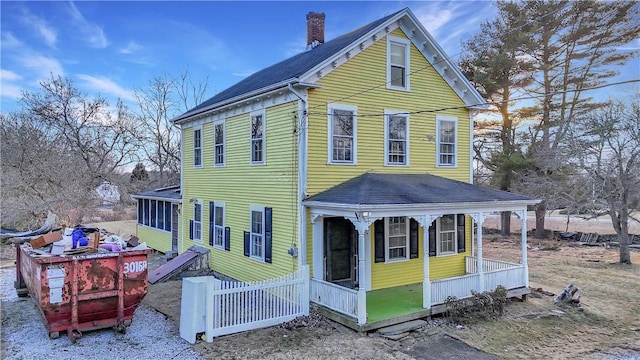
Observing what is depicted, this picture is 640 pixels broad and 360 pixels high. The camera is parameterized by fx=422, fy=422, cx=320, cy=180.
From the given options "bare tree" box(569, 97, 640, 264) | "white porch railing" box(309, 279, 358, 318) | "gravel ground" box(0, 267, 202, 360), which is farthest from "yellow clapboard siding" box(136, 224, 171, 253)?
"bare tree" box(569, 97, 640, 264)

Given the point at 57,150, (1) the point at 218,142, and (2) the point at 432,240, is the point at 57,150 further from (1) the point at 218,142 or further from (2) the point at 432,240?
(2) the point at 432,240

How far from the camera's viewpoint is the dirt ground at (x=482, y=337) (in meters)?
7.78

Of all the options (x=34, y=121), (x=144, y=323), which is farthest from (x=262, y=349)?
(x=34, y=121)

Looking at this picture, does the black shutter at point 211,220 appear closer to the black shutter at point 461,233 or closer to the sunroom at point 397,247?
the sunroom at point 397,247

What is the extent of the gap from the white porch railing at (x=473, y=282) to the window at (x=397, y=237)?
191 cm

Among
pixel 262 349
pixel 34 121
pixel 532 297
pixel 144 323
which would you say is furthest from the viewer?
pixel 34 121

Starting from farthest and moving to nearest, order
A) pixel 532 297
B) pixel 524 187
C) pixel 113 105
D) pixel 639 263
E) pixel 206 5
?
pixel 113 105, pixel 524 187, pixel 639 263, pixel 206 5, pixel 532 297

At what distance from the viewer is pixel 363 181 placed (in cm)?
1066

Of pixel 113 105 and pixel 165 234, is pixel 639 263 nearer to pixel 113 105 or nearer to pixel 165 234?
pixel 165 234

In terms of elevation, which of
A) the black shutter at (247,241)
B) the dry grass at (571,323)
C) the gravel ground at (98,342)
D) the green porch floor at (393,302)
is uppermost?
the black shutter at (247,241)

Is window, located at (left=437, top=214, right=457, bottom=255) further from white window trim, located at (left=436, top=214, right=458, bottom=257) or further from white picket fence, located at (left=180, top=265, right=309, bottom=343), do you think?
white picket fence, located at (left=180, top=265, right=309, bottom=343)

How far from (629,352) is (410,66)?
848 cm

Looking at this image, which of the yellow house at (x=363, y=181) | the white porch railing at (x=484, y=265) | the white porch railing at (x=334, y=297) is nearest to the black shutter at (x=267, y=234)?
the yellow house at (x=363, y=181)

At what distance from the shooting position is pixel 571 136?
20.9 meters
